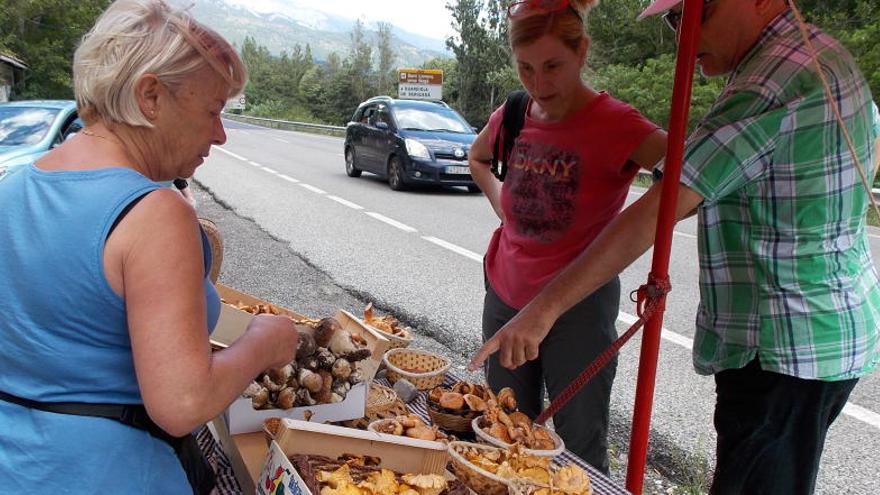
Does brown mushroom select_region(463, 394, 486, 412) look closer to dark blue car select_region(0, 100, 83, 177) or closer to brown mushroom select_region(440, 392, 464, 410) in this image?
brown mushroom select_region(440, 392, 464, 410)

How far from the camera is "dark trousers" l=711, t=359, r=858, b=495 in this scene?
153 centimetres

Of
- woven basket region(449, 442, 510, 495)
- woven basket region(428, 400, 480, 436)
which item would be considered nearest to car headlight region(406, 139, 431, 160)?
woven basket region(428, 400, 480, 436)

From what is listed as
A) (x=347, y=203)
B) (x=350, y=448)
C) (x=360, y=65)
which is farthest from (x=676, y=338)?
(x=360, y=65)

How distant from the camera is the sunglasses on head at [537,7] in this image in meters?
2.12

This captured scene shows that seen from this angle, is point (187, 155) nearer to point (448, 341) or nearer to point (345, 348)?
point (345, 348)

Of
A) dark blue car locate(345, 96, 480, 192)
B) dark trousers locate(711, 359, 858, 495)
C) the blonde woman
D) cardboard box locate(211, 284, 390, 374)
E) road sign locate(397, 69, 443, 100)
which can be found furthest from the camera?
road sign locate(397, 69, 443, 100)

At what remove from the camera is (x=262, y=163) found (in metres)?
16.2

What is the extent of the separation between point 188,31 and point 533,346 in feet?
3.59

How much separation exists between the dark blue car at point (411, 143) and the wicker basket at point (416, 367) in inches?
359

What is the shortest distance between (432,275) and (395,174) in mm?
6382

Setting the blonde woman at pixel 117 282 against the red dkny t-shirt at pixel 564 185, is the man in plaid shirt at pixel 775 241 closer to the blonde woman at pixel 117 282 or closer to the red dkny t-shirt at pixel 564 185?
the red dkny t-shirt at pixel 564 185

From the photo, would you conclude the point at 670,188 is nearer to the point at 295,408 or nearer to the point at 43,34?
the point at 295,408

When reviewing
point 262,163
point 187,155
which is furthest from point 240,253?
point 262,163

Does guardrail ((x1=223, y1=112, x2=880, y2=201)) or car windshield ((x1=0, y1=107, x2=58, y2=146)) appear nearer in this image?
car windshield ((x1=0, y1=107, x2=58, y2=146))
